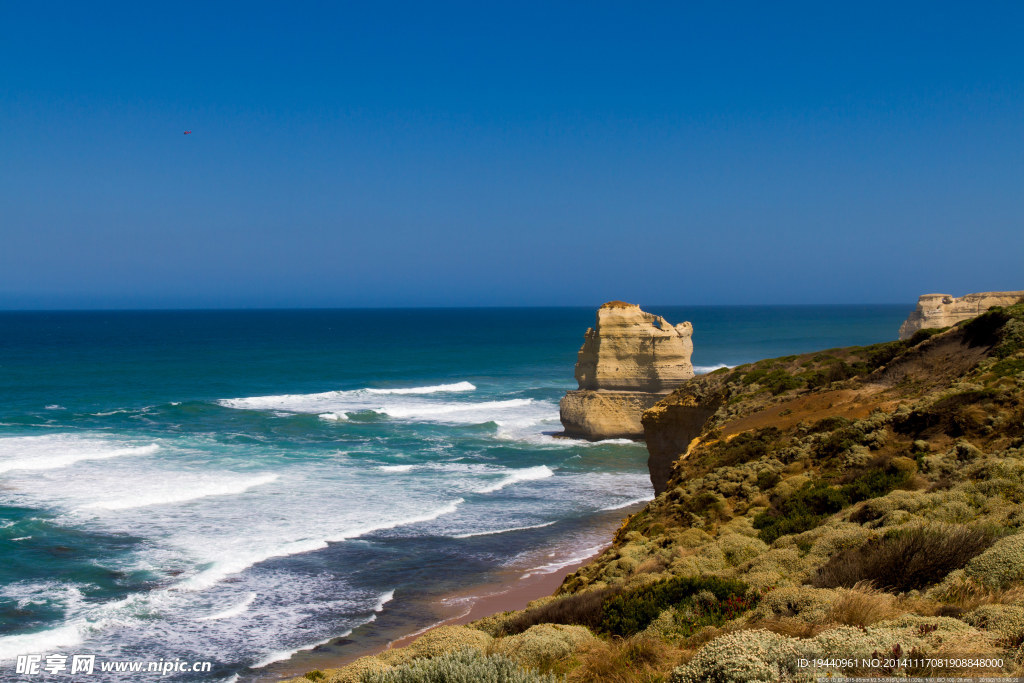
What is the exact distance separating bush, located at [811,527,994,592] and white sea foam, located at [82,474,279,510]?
81.1 ft

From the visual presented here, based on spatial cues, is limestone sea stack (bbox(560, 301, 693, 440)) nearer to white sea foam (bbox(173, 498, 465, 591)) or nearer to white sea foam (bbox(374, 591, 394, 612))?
white sea foam (bbox(173, 498, 465, 591))

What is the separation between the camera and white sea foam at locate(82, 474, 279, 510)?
25.9 m

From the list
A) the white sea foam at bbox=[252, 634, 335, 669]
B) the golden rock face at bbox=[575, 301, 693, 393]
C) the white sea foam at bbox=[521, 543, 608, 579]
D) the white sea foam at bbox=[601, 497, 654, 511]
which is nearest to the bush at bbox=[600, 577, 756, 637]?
the white sea foam at bbox=[252, 634, 335, 669]

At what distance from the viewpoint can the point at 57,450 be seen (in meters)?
34.5

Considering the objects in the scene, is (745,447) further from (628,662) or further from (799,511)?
(628,662)

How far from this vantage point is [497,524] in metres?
25.4

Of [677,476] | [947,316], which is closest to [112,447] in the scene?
[677,476]

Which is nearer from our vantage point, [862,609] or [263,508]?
[862,609]

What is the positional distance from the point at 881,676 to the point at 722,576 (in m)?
4.32

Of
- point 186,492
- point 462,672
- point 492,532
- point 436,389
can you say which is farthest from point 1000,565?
point 436,389

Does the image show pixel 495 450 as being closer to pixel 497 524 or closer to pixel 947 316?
pixel 497 524

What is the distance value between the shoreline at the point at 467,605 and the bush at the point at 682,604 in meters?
7.28

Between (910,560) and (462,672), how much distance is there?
16.6 feet

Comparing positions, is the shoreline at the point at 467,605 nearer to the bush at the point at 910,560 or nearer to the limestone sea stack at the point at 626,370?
the bush at the point at 910,560
